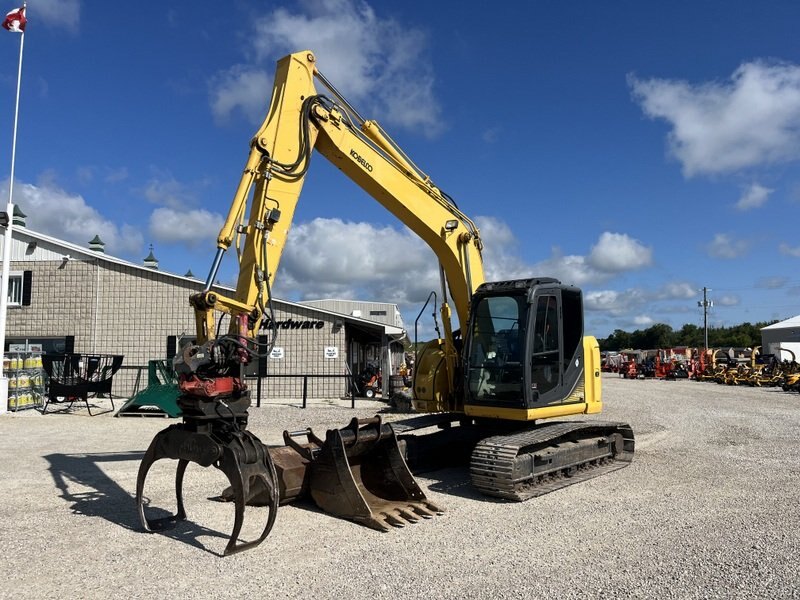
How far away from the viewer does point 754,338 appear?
7750 centimetres

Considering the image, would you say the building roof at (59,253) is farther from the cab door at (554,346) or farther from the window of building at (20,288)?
the cab door at (554,346)

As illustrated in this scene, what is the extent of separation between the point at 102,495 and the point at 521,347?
5.18 meters

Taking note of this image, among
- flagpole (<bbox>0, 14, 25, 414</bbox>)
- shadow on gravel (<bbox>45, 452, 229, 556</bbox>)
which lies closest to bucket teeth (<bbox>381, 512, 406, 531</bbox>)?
shadow on gravel (<bbox>45, 452, 229, 556</bbox>)

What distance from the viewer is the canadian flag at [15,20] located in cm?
1641

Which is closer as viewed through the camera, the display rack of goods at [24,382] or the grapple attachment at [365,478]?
the grapple attachment at [365,478]

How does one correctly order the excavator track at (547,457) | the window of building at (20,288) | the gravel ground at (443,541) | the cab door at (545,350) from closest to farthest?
the gravel ground at (443,541), the excavator track at (547,457), the cab door at (545,350), the window of building at (20,288)

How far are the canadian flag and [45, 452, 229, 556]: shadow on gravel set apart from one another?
12.2 meters

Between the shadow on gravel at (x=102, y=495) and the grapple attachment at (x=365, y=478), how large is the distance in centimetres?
123

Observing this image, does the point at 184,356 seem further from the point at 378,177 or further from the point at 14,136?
the point at 14,136

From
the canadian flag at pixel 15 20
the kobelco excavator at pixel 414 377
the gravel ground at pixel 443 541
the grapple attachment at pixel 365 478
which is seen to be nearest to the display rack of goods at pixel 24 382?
the gravel ground at pixel 443 541

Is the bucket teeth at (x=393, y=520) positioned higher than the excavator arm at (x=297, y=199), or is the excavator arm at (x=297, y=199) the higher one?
the excavator arm at (x=297, y=199)

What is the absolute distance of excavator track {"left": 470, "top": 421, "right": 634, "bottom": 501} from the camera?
722 centimetres

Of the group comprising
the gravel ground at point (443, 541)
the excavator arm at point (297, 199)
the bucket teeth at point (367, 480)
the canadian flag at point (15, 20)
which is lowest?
the gravel ground at point (443, 541)

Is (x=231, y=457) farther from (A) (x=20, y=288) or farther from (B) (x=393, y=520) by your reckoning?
(A) (x=20, y=288)
